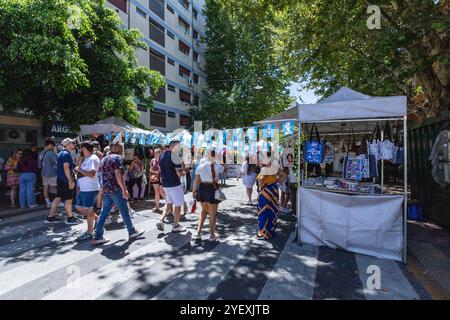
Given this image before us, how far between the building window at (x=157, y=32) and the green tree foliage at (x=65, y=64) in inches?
466

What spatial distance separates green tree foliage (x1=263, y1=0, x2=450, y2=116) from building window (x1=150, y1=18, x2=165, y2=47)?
50.7 ft

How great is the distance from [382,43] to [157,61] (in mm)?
21219

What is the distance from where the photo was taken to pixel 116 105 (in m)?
12.3

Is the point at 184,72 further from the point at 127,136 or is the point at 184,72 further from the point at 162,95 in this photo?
the point at 127,136

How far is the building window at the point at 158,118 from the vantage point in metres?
25.2

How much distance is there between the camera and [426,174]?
831cm

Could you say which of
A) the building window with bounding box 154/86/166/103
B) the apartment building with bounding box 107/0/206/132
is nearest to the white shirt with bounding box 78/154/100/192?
the apartment building with bounding box 107/0/206/132

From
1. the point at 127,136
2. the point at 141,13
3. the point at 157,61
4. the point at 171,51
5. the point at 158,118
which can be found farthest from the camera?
the point at 171,51

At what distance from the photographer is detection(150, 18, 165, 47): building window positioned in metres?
25.2

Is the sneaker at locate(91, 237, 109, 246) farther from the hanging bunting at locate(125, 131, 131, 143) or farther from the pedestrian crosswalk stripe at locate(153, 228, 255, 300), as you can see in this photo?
the hanging bunting at locate(125, 131, 131, 143)

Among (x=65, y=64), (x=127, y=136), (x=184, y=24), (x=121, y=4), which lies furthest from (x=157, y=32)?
(x=65, y=64)

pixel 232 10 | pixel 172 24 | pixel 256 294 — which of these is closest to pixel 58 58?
pixel 232 10

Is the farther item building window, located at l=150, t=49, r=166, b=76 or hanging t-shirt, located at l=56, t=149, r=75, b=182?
building window, located at l=150, t=49, r=166, b=76

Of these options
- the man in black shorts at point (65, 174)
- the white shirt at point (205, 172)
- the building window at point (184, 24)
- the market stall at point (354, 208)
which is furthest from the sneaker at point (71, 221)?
the building window at point (184, 24)
